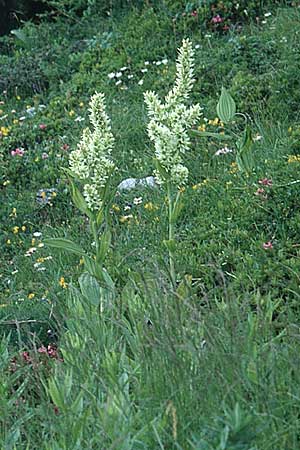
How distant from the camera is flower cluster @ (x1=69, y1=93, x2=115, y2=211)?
3990mm

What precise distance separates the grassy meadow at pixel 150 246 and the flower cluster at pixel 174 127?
0.41ft

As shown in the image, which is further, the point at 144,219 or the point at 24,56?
the point at 24,56

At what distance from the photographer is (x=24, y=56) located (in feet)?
32.9

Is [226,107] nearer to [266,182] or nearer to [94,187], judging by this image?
[94,187]

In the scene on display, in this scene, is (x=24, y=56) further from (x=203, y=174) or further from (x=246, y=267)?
(x=246, y=267)

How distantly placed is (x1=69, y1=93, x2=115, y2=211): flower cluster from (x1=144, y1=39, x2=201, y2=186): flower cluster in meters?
0.20

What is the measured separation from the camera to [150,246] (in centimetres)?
548

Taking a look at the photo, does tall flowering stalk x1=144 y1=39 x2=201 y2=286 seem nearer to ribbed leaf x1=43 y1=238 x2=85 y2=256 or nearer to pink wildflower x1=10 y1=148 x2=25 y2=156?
ribbed leaf x1=43 y1=238 x2=85 y2=256

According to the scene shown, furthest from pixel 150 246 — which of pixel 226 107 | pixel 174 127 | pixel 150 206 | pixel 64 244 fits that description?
pixel 174 127

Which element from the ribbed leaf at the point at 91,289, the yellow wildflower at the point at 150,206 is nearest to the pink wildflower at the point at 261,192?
the yellow wildflower at the point at 150,206

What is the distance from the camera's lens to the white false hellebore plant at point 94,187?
3.99 m

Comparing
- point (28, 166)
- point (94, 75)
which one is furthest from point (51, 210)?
point (94, 75)

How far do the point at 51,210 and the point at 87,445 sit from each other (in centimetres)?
413

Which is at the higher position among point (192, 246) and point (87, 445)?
point (87, 445)
